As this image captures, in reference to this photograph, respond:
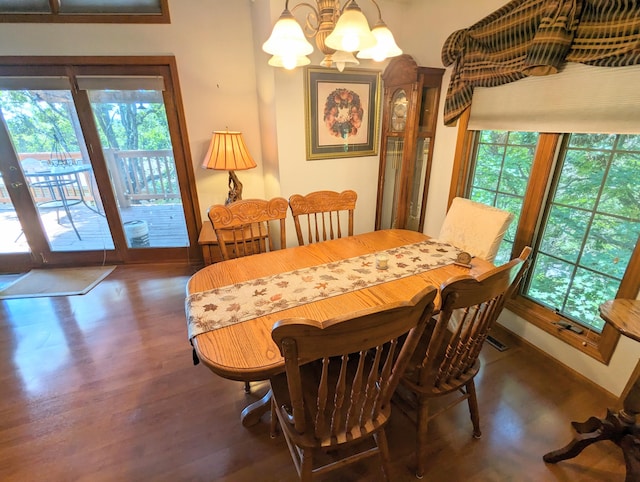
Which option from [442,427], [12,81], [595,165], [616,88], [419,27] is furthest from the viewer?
[12,81]

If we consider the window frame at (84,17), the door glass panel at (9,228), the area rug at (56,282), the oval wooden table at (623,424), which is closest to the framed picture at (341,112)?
the window frame at (84,17)

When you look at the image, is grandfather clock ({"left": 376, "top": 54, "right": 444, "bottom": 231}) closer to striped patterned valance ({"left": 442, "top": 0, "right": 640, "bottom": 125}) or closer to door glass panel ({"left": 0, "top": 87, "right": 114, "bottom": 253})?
striped patterned valance ({"left": 442, "top": 0, "right": 640, "bottom": 125})

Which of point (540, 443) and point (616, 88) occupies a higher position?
point (616, 88)

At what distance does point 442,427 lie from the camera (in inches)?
62.3

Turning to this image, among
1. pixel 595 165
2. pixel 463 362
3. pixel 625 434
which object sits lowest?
pixel 625 434

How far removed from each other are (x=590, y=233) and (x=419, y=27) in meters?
2.00

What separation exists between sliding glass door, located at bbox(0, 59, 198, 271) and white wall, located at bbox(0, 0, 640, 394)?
0.20 m

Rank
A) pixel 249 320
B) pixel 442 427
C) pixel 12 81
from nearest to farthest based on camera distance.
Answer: pixel 249 320 → pixel 442 427 → pixel 12 81

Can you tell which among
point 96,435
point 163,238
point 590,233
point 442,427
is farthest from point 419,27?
point 96,435

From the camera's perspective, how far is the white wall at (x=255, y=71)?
2.37 m

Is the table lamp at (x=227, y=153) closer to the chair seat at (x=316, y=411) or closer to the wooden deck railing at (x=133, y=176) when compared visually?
the wooden deck railing at (x=133, y=176)

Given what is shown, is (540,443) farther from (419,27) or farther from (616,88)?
(419,27)

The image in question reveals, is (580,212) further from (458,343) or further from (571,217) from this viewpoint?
(458,343)

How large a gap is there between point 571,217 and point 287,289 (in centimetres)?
178
